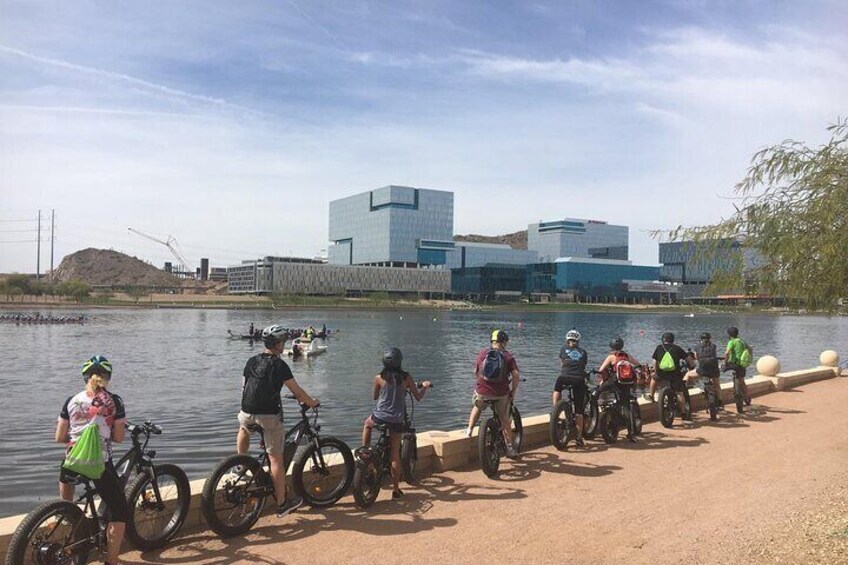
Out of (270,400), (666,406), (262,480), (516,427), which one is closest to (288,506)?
(262,480)

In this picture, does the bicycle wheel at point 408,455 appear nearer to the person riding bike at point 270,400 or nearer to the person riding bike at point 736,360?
the person riding bike at point 270,400

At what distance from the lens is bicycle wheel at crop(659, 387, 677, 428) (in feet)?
46.0

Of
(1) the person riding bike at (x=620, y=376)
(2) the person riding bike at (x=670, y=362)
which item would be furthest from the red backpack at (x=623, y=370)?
(2) the person riding bike at (x=670, y=362)

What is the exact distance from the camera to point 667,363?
14.2 meters

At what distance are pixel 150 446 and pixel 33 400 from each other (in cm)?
1279

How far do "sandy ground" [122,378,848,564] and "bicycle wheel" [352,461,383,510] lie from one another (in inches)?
6.4

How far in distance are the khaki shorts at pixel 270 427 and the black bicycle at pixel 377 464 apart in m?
1.04

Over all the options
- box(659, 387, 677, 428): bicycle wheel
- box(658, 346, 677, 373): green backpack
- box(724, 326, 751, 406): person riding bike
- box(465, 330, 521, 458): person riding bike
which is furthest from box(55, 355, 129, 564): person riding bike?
box(724, 326, 751, 406): person riding bike

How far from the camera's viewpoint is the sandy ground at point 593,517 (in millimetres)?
6871

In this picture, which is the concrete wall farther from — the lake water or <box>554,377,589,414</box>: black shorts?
the lake water

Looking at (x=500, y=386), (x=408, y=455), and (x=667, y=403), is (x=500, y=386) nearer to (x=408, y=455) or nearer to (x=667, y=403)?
(x=408, y=455)

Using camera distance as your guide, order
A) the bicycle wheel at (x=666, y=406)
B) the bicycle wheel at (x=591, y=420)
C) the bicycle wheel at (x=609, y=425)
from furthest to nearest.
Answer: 1. the bicycle wheel at (x=666, y=406)
2. the bicycle wheel at (x=591, y=420)
3. the bicycle wheel at (x=609, y=425)

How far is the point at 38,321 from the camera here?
9119 cm

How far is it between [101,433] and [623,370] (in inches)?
363
